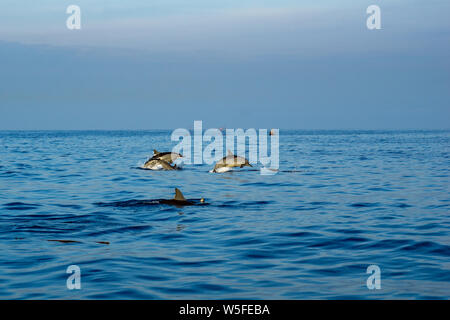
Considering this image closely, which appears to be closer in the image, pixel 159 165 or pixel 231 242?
pixel 231 242

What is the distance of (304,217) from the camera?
1544cm

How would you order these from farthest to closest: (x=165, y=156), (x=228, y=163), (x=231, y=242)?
(x=165, y=156), (x=228, y=163), (x=231, y=242)

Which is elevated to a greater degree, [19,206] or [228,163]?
[228,163]

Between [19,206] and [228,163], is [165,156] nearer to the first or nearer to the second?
[228,163]

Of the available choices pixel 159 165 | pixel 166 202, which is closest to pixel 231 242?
pixel 166 202

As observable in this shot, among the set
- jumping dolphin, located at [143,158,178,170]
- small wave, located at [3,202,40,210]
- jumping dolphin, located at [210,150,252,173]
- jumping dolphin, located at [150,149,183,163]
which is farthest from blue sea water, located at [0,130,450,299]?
jumping dolphin, located at [150,149,183,163]

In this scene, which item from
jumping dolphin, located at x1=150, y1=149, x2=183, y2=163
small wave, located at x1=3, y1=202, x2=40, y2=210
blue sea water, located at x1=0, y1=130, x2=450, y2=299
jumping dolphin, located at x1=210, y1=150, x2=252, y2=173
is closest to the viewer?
blue sea water, located at x1=0, y1=130, x2=450, y2=299

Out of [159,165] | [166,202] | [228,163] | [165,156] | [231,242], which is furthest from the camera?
[165,156]

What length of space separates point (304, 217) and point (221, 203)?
3.60 meters

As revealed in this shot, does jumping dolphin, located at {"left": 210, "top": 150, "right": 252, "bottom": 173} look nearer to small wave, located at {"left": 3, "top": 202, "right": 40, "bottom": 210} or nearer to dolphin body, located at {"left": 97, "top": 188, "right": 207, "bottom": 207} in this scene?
dolphin body, located at {"left": 97, "top": 188, "right": 207, "bottom": 207}

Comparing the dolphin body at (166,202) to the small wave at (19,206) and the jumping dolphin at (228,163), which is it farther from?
the jumping dolphin at (228,163)

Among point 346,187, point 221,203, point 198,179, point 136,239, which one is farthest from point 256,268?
point 198,179

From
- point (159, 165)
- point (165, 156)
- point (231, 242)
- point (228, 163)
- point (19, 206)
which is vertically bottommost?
point (231, 242)
